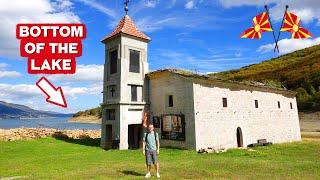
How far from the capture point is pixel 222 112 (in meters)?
29.9

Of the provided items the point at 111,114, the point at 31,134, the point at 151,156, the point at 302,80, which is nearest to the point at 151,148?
the point at 151,156

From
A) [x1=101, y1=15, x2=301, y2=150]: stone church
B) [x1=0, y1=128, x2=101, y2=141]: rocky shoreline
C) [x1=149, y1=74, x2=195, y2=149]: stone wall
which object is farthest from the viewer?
[x1=0, y1=128, x2=101, y2=141]: rocky shoreline

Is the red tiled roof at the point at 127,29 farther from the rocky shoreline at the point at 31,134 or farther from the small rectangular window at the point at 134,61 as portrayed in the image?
the rocky shoreline at the point at 31,134

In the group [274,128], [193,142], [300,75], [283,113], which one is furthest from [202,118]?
[300,75]

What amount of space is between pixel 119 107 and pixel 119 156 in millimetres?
6040

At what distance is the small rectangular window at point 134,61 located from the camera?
30.7 meters

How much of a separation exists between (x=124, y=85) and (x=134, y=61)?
2.96 m

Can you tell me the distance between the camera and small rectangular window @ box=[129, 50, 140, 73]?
30688mm

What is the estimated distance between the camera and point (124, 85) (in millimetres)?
29578

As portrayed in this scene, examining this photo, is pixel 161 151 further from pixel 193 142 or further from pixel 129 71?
pixel 129 71

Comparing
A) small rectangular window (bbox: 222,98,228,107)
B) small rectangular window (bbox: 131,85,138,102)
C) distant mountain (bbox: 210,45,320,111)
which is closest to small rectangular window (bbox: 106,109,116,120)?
small rectangular window (bbox: 131,85,138,102)

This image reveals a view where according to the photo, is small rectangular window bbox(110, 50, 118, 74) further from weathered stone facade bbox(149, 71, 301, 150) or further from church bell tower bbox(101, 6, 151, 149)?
weathered stone facade bbox(149, 71, 301, 150)

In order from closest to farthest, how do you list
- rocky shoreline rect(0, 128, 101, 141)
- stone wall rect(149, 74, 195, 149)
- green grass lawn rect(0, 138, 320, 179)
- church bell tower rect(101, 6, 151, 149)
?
green grass lawn rect(0, 138, 320, 179)
stone wall rect(149, 74, 195, 149)
church bell tower rect(101, 6, 151, 149)
rocky shoreline rect(0, 128, 101, 141)

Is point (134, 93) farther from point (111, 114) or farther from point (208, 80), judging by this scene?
point (208, 80)
